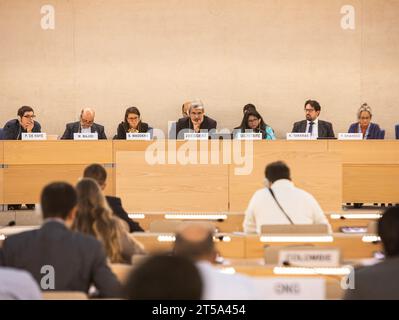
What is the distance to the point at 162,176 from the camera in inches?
312

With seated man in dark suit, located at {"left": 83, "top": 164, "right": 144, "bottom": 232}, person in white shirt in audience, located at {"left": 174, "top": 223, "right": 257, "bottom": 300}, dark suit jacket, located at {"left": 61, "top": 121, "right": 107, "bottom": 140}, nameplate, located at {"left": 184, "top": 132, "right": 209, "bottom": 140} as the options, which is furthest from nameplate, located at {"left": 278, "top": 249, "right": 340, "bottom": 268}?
dark suit jacket, located at {"left": 61, "top": 121, "right": 107, "bottom": 140}

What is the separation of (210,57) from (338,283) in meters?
9.23

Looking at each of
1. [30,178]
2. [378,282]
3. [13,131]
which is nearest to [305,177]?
[30,178]

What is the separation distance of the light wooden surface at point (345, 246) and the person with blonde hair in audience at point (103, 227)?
2.32 ft

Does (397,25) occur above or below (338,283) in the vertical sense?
above

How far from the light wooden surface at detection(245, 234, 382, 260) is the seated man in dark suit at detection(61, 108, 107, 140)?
209 inches

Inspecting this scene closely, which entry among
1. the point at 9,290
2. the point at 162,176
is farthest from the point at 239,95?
the point at 9,290

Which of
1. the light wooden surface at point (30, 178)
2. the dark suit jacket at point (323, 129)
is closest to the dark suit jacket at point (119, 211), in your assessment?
the light wooden surface at point (30, 178)

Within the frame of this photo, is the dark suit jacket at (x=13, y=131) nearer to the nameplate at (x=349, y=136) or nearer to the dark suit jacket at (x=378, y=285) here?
the nameplate at (x=349, y=136)

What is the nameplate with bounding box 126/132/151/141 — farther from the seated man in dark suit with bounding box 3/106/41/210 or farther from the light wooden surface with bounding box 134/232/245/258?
the light wooden surface with bounding box 134/232/245/258

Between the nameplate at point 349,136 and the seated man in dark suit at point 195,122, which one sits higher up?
the seated man in dark suit at point 195,122

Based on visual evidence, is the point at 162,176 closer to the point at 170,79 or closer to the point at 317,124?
the point at 317,124

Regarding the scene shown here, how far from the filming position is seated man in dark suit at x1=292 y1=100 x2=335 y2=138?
31.5 ft

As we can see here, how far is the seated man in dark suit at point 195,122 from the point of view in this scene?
9266 mm
